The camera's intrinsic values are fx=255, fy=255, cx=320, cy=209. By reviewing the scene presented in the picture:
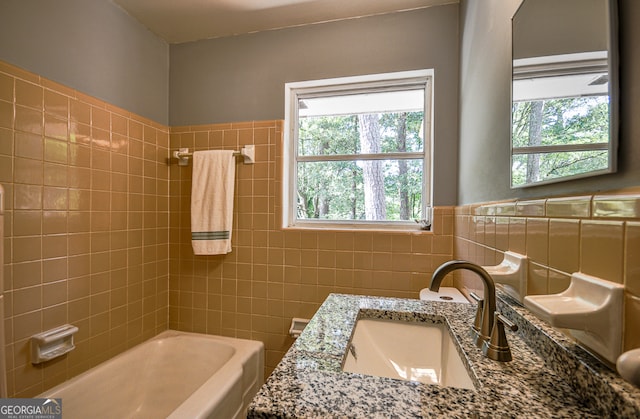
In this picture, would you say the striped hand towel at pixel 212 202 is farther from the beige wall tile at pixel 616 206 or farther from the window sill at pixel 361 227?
the beige wall tile at pixel 616 206

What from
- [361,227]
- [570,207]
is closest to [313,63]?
[361,227]

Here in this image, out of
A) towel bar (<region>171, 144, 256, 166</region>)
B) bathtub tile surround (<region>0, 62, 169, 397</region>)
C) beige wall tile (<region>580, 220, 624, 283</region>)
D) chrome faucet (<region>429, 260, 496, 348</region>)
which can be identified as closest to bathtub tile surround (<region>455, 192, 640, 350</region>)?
beige wall tile (<region>580, 220, 624, 283</region>)

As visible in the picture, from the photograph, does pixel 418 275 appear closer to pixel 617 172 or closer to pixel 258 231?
pixel 258 231

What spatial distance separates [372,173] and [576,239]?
48.2 inches

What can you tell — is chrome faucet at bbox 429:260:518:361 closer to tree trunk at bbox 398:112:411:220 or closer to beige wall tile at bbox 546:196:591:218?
beige wall tile at bbox 546:196:591:218

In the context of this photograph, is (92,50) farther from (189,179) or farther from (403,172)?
(403,172)

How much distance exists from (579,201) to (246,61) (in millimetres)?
1829

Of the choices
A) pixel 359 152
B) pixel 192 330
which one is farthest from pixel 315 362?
pixel 192 330

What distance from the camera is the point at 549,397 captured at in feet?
1.48

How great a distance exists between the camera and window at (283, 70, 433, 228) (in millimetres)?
1597

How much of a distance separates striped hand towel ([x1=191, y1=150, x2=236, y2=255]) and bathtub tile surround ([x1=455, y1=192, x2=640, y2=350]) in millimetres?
1399

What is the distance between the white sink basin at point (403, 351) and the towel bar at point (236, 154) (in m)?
1.20

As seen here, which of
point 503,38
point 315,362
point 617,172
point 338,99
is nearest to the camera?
point 617,172

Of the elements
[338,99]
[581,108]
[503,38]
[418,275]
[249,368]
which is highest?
[338,99]
